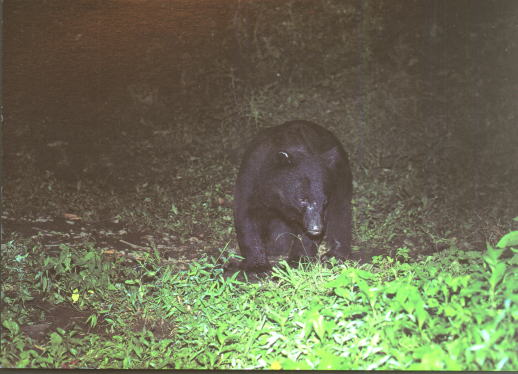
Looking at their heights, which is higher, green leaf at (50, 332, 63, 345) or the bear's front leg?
green leaf at (50, 332, 63, 345)

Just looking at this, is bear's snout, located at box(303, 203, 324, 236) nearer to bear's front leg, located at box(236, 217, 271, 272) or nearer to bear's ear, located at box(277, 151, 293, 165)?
bear's ear, located at box(277, 151, 293, 165)

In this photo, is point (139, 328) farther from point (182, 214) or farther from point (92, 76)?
point (92, 76)

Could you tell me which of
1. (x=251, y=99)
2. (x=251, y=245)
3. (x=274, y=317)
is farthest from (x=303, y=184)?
(x=251, y=99)

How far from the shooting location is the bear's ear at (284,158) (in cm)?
543

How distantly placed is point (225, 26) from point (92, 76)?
2.25 metres

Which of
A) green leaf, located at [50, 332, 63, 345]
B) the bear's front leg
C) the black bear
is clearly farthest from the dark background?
green leaf, located at [50, 332, 63, 345]

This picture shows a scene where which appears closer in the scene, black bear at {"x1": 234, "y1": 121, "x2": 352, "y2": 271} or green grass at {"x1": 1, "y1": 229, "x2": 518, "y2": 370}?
green grass at {"x1": 1, "y1": 229, "x2": 518, "y2": 370}

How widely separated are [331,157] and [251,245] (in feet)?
3.74

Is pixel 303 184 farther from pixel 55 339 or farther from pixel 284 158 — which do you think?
pixel 55 339

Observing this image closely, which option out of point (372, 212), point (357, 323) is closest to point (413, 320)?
point (357, 323)

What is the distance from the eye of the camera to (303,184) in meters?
5.49

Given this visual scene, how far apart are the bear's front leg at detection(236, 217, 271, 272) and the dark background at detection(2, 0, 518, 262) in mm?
919

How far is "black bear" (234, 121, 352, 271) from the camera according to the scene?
549cm

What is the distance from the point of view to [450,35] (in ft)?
28.3
